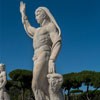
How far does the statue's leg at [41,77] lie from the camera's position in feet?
34.8

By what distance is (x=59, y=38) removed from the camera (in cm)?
1066

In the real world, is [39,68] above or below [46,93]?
above

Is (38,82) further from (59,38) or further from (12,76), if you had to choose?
(12,76)

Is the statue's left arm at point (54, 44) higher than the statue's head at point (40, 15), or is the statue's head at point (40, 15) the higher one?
the statue's head at point (40, 15)

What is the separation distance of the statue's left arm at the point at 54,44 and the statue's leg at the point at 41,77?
0.28 meters

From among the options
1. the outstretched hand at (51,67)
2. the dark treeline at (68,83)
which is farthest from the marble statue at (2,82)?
the dark treeline at (68,83)

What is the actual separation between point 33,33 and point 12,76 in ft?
105

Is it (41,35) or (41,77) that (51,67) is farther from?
(41,35)

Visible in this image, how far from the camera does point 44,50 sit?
10.8 meters

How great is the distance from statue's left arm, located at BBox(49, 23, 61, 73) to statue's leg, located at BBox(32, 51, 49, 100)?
281 millimetres

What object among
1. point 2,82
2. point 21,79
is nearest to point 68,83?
point 21,79

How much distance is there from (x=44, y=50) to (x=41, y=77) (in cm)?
76

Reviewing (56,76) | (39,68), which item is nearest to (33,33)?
(39,68)

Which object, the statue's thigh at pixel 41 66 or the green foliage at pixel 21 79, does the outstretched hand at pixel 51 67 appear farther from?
the green foliage at pixel 21 79
